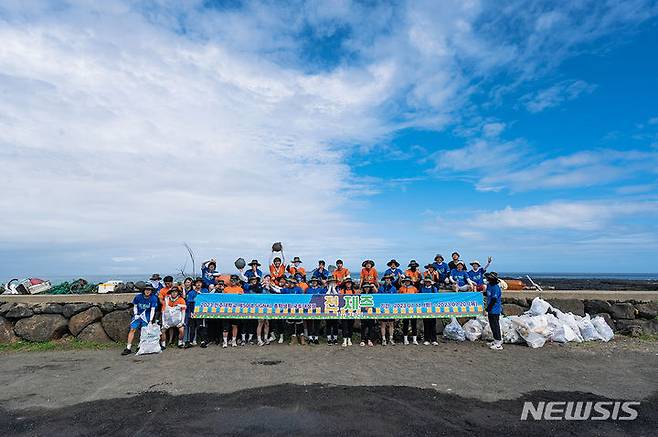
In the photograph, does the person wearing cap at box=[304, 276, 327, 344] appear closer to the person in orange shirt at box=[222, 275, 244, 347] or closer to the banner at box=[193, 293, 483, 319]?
the banner at box=[193, 293, 483, 319]

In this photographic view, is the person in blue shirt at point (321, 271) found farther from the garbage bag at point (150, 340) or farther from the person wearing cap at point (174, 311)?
the garbage bag at point (150, 340)

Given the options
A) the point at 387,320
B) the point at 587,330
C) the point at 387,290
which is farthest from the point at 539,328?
the point at 387,290

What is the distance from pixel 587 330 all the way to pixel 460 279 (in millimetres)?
3017

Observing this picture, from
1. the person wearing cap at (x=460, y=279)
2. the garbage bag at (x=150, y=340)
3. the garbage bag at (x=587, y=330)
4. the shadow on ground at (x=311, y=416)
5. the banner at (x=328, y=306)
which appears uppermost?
the person wearing cap at (x=460, y=279)

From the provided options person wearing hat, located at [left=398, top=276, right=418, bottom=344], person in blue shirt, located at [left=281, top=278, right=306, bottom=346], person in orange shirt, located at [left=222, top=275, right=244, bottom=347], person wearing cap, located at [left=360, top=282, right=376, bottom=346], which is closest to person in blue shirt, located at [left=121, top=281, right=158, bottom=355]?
person in orange shirt, located at [left=222, top=275, right=244, bottom=347]

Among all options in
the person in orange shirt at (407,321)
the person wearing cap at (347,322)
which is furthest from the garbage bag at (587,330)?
the person wearing cap at (347,322)

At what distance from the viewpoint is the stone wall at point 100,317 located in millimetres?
10586

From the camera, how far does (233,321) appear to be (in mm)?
9992

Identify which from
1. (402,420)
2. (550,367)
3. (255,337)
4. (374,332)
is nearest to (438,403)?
(402,420)

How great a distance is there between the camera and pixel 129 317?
34.8ft

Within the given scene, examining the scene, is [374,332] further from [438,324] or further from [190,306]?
[190,306]

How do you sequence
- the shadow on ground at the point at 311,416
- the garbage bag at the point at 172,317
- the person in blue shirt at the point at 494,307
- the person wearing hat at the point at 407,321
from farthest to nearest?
the person wearing hat at the point at 407,321, the garbage bag at the point at 172,317, the person in blue shirt at the point at 494,307, the shadow on ground at the point at 311,416

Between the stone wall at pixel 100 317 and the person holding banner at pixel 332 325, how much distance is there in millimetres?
1062

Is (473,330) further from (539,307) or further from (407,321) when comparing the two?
(539,307)
